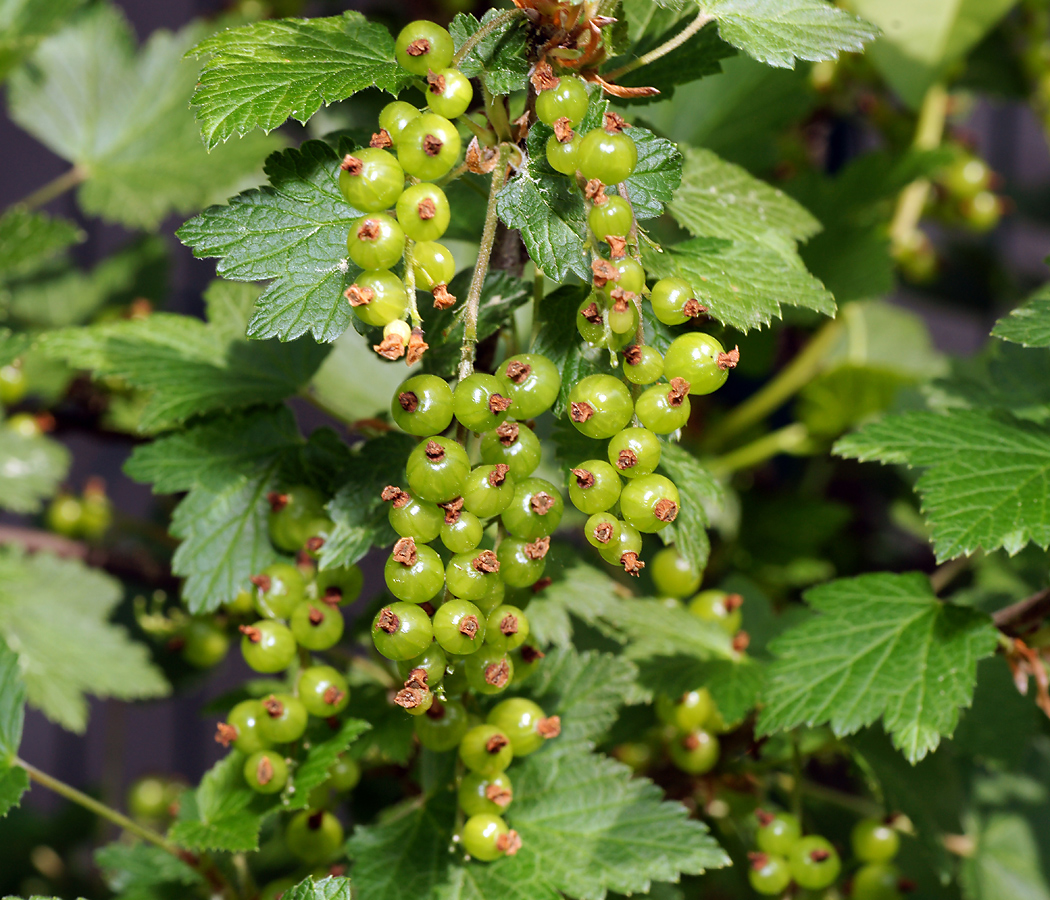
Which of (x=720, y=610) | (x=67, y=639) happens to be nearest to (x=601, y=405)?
(x=720, y=610)

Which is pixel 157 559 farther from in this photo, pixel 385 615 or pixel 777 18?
pixel 777 18

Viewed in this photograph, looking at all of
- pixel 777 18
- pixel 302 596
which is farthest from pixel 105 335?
pixel 777 18

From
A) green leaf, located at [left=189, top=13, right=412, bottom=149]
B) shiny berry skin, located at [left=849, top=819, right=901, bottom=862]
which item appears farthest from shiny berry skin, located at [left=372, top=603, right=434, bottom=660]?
shiny berry skin, located at [left=849, top=819, right=901, bottom=862]

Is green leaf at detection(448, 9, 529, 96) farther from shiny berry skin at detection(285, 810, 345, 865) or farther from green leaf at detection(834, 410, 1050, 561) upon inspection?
shiny berry skin at detection(285, 810, 345, 865)

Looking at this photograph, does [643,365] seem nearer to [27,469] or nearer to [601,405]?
[601,405]

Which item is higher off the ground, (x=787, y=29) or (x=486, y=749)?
(x=787, y=29)

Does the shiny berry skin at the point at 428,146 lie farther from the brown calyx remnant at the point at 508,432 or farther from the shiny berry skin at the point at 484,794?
the shiny berry skin at the point at 484,794
